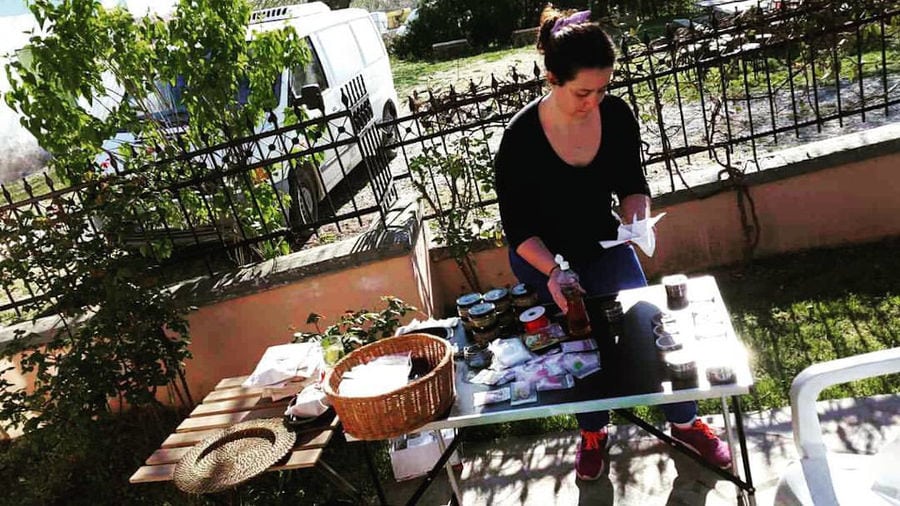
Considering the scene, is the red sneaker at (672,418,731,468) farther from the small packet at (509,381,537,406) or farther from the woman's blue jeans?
the small packet at (509,381,537,406)

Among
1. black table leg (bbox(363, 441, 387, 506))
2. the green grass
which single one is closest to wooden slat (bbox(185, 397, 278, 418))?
black table leg (bbox(363, 441, 387, 506))

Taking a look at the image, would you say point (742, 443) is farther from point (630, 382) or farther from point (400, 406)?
point (400, 406)

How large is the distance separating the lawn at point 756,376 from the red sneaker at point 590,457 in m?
0.38

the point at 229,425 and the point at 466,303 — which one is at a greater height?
the point at 466,303

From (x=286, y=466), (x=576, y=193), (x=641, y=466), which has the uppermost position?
(x=576, y=193)

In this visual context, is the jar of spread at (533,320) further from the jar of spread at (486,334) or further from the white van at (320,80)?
the white van at (320,80)

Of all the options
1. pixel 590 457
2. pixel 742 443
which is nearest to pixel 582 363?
pixel 742 443

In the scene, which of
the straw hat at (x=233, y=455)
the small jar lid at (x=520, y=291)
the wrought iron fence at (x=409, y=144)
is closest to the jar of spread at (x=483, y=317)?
the small jar lid at (x=520, y=291)

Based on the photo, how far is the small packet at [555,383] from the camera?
1987 millimetres

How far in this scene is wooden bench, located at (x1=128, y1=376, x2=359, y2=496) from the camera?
232cm

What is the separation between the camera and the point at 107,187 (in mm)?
3479

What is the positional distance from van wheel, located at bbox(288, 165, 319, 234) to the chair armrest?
387 centimetres

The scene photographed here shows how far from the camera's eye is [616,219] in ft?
8.75

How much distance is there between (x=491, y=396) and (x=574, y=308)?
0.41 metres
